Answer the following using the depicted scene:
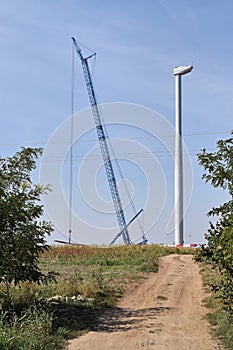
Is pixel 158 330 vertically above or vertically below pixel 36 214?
below

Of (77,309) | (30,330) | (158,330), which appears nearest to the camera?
(30,330)

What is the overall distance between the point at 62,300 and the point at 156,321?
3502mm

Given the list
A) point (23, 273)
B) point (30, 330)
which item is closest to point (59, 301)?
point (23, 273)

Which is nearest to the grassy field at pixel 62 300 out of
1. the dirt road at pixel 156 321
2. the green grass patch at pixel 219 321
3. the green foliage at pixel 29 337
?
the green foliage at pixel 29 337

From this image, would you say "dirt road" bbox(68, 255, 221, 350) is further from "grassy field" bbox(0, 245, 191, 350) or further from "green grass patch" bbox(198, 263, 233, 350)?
"grassy field" bbox(0, 245, 191, 350)

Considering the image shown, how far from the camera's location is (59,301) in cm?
1641

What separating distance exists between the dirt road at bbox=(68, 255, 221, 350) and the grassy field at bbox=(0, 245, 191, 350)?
1.66 ft

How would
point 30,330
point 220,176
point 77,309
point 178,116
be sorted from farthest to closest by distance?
point 178,116 < point 77,309 < point 220,176 < point 30,330

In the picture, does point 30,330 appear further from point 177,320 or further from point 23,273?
point 177,320

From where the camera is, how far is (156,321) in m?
14.3

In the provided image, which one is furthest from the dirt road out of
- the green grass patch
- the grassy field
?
the grassy field

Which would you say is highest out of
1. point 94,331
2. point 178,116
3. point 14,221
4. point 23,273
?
point 178,116

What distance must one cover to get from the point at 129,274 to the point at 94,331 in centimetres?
1036

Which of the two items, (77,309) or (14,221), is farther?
(77,309)
